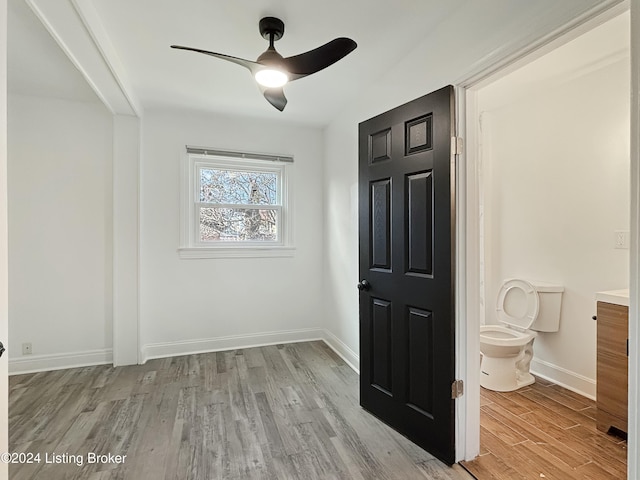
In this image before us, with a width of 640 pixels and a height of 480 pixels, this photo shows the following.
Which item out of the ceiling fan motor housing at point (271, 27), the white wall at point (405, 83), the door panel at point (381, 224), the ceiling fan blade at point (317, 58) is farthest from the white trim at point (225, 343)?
the ceiling fan motor housing at point (271, 27)

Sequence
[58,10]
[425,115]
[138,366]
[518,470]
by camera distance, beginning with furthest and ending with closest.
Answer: [138,366], [425,115], [518,470], [58,10]

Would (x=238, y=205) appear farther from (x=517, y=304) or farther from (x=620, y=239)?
(x=620, y=239)

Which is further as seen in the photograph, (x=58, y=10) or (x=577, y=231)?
(x=577, y=231)

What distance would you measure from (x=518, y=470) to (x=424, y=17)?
→ 2518 millimetres

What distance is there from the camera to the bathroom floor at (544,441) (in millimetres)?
1735

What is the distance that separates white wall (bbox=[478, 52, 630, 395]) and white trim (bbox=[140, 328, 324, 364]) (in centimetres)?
217

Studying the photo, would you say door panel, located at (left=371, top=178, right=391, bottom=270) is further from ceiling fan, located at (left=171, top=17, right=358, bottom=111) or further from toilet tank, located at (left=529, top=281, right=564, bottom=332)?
toilet tank, located at (left=529, top=281, right=564, bottom=332)

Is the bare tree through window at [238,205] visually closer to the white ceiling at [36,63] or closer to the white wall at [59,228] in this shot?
the white wall at [59,228]

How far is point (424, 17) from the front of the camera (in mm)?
1873

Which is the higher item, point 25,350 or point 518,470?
point 25,350

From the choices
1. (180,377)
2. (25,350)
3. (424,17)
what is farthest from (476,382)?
(25,350)

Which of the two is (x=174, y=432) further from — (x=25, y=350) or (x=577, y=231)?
(x=577, y=231)

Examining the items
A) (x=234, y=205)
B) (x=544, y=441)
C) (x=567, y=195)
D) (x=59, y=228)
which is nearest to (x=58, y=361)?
(x=59, y=228)

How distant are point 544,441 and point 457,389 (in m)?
0.75
